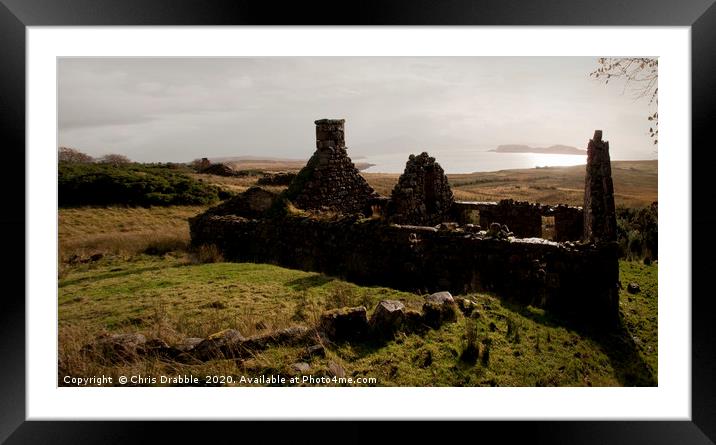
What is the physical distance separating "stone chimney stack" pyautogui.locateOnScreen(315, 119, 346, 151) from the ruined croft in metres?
0.03

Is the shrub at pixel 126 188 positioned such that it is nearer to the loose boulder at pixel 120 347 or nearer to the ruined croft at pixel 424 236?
the ruined croft at pixel 424 236

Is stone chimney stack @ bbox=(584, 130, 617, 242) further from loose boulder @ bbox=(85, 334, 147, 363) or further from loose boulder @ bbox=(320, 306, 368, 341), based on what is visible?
loose boulder @ bbox=(85, 334, 147, 363)

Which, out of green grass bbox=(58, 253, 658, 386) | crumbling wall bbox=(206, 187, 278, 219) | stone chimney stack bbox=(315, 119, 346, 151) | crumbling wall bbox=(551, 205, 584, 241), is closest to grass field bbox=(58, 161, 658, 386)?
green grass bbox=(58, 253, 658, 386)

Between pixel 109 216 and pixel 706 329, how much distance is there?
56.6ft

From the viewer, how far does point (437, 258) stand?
30.1 feet

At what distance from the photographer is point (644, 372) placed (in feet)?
21.9

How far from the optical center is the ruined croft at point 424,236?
7.60 metres

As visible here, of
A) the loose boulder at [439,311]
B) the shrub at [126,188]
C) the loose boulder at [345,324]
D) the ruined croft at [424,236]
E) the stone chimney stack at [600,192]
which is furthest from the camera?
the shrub at [126,188]

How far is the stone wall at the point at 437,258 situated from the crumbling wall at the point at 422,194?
7.55ft

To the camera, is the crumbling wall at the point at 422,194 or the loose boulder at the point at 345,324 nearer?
the loose boulder at the point at 345,324

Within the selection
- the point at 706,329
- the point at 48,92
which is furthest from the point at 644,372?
the point at 48,92

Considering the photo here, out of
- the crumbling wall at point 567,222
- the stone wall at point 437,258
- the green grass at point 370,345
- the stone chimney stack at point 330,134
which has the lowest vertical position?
the green grass at point 370,345
